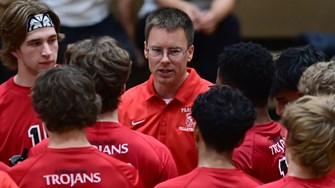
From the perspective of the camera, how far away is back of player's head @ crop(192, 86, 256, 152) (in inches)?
214

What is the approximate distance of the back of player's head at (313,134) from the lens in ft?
17.1

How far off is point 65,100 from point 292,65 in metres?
1.86

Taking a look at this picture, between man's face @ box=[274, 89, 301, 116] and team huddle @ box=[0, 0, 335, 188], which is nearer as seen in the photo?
team huddle @ box=[0, 0, 335, 188]

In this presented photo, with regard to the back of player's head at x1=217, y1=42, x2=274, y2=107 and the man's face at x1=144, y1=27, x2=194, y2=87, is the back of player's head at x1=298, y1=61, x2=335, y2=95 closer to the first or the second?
the back of player's head at x1=217, y1=42, x2=274, y2=107

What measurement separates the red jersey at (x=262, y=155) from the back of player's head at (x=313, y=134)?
2.59 feet

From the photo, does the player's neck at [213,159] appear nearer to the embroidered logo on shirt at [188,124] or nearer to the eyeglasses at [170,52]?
the embroidered logo on shirt at [188,124]

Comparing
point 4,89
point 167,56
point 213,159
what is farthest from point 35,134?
point 213,159

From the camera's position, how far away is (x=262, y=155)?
612 centimetres

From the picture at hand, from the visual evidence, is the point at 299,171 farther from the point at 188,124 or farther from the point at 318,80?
the point at 188,124

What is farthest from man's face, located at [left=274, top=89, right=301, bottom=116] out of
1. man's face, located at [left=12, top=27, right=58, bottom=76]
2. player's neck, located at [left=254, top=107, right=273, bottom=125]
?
man's face, located at [left=12, top=27, right=58, bottom=76]

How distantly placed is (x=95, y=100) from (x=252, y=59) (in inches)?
50.2

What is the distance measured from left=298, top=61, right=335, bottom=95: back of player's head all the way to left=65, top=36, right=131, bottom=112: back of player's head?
1032 mm

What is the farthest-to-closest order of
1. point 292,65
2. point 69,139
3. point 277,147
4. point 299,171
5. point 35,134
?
point 292,65, point 35,134, point 277,147, point 69,139, point 299,171

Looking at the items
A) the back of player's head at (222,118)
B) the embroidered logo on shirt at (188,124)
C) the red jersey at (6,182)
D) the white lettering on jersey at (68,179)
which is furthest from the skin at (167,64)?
the red jersey at (6,182)
